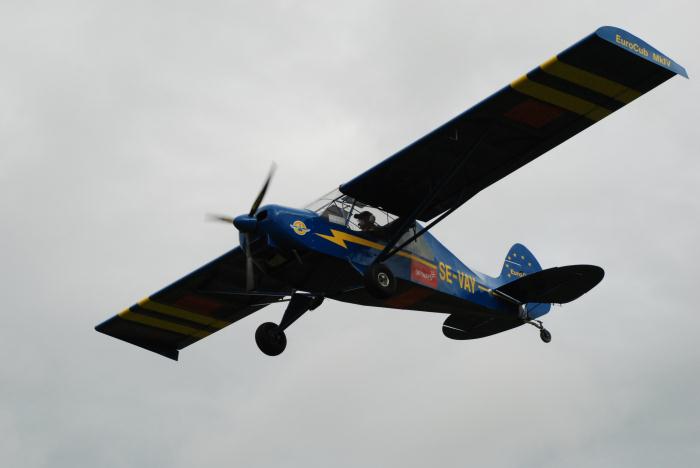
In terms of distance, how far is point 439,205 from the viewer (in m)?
19.1

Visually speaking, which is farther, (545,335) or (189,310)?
(189,310)

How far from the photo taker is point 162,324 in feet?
73.0

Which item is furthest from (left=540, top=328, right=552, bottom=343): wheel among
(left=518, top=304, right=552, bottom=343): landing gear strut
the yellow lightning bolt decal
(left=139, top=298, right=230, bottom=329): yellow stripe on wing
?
(left=139, top=298, right=230, bottom=329): yellow stripe on wing

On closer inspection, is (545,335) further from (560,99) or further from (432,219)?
(560,99)

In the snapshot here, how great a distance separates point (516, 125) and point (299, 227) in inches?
147

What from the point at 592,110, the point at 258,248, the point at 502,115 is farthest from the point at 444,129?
the point at 258,248

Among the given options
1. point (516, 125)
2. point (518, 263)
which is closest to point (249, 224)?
point (516, 125)

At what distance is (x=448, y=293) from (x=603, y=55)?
17.6 feet

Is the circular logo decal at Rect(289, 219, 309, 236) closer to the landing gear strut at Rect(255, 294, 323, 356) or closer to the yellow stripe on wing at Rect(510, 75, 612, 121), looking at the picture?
the landing gear strut at Rect(255, 294, 323, 356)

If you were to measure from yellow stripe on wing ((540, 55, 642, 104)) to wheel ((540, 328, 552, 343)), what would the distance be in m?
5.32

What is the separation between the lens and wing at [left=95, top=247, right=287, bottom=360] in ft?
67.8

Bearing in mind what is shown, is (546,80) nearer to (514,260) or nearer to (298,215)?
(298,215)

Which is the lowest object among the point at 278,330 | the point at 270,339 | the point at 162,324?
the point at 270,339

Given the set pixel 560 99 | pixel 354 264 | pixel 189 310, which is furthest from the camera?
pixel 189 310
